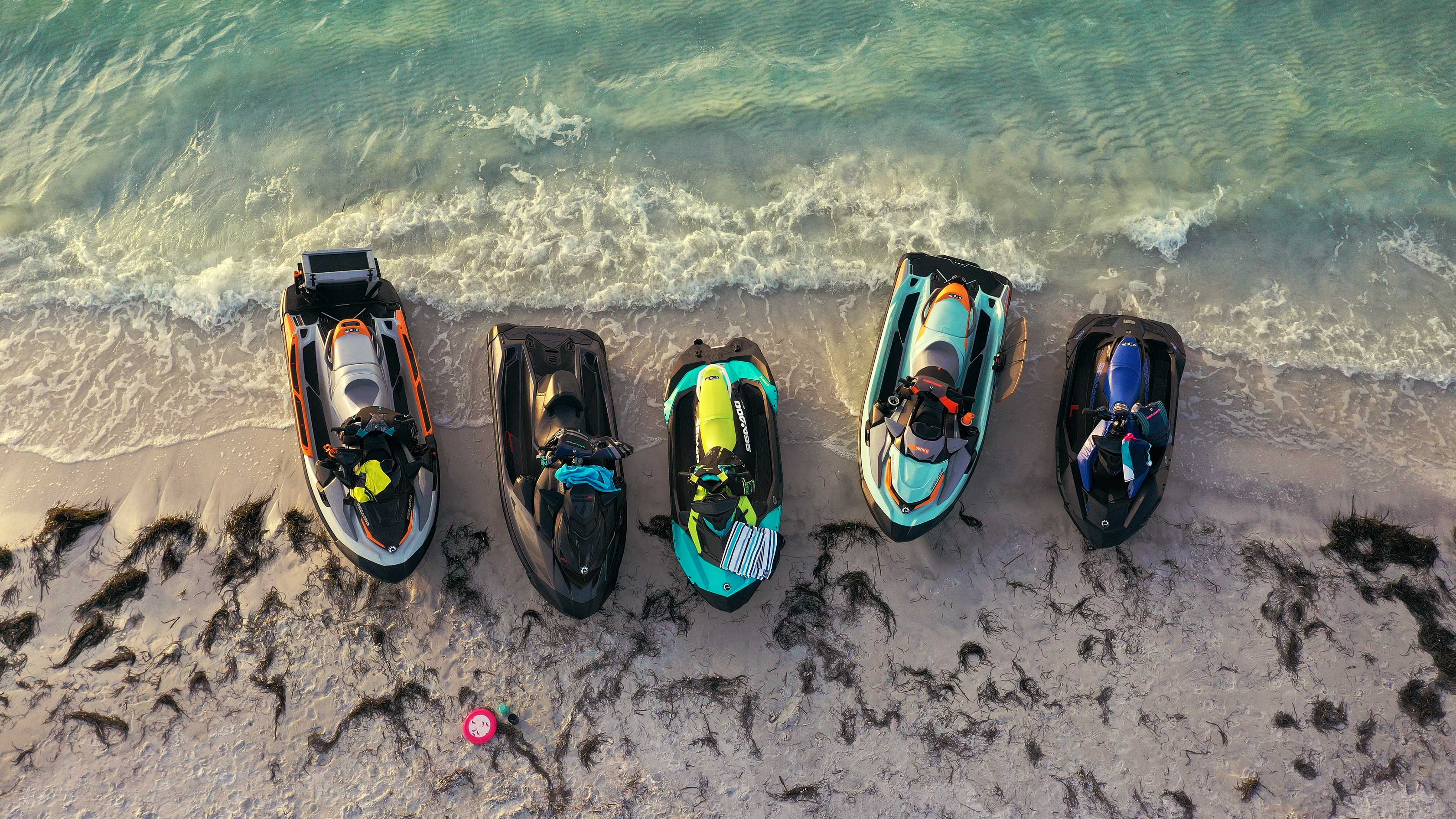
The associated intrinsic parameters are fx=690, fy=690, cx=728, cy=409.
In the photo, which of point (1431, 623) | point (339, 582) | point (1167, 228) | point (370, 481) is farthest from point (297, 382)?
point (1431, 623)

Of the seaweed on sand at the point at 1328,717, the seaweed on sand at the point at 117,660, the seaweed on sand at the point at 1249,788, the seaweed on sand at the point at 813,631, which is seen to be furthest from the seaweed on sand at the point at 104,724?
the seaweed on sand at the point at 1328,717

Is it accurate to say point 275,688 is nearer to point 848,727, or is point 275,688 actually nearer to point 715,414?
point 715,414

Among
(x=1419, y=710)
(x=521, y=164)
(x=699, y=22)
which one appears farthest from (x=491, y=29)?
(x=1419, y=710)

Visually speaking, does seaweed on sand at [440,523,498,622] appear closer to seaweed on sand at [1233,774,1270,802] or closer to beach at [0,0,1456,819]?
beach at [0,0,1456,819]

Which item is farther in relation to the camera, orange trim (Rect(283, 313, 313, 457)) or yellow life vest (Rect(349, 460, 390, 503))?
orange trim (Rect(283, 313, 313, 457))

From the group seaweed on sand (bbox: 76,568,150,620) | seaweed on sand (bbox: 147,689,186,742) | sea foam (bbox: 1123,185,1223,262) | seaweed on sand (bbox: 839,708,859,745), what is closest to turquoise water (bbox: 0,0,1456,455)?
sea foam (bbox: 1123,185,1223,262)

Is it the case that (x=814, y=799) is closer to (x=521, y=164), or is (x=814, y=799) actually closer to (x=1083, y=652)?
(x=1083, y=652)
